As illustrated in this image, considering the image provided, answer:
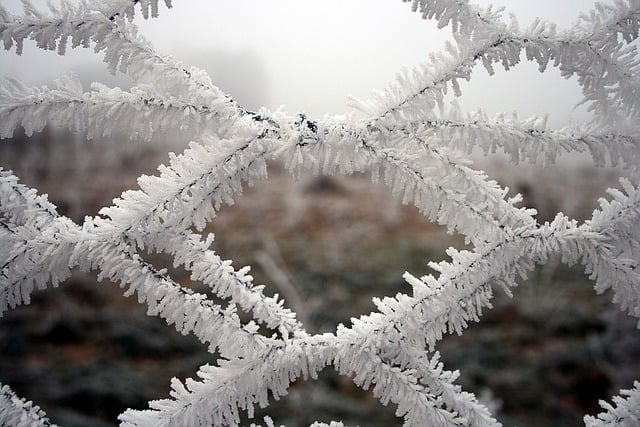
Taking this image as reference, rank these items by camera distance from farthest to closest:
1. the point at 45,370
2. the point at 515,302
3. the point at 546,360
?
the point at 515,302 → the point at 546,360 → the point at 45,370

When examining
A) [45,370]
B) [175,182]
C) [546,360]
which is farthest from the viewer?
[546,360]

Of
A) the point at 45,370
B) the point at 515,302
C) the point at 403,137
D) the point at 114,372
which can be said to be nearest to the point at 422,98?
the point at 403,137

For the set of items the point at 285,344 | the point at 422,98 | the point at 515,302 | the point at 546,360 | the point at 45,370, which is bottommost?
the point at 285,344

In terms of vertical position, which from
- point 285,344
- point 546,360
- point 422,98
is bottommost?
point 285,344

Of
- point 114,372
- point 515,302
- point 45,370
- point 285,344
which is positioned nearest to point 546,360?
point 515,302

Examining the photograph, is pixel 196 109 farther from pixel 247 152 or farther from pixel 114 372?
pixel 114 372

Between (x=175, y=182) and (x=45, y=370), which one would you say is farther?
(x=45, y=370)

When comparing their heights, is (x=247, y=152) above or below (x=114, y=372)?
below

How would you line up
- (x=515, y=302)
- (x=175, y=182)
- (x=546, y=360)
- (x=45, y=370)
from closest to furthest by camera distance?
1. (x=175, y=182)
2. (x=45, y=370)
3. (x=546, y=360)
4. (x=515, y=302)

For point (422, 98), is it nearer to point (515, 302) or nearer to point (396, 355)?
point (396, 355)
